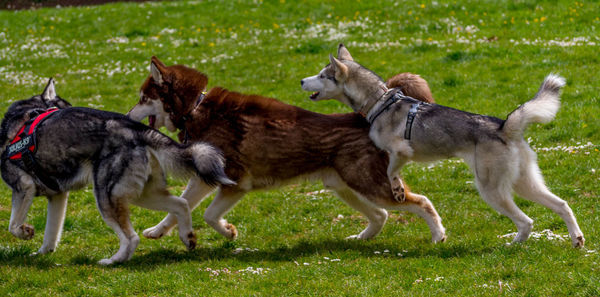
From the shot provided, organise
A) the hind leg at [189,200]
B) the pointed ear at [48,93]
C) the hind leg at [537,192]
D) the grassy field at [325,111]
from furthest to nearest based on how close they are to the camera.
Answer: the pointed ear at [48,93] → the hind leg at [189,200] → the hind leg at [537,192] → the grassy field at [325,111]

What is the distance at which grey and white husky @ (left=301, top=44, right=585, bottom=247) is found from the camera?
6.99m

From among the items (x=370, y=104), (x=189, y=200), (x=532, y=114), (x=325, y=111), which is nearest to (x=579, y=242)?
(x=532, y=114)

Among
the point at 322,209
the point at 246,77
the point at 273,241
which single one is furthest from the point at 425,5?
the point at 273,241

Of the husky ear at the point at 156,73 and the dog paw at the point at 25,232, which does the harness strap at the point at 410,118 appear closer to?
the husky ear at the point at 156,73

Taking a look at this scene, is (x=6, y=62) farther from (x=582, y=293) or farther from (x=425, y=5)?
(x=582, y=293)

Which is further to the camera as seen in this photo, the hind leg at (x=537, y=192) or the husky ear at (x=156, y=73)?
the husky ear at (x=156, y=73)

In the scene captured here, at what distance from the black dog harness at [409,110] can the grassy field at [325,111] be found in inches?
48.7

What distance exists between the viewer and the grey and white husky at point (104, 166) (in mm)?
7184

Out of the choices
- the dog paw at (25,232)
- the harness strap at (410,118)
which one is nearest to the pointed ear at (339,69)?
the harness strap at (410,118)

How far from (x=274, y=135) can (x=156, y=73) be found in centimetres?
149

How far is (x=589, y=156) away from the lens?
1018cm

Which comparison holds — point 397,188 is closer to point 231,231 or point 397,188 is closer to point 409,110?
point 409,110

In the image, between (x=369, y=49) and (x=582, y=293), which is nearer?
(x=582, y=293)

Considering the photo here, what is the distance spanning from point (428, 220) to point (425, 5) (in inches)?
491
